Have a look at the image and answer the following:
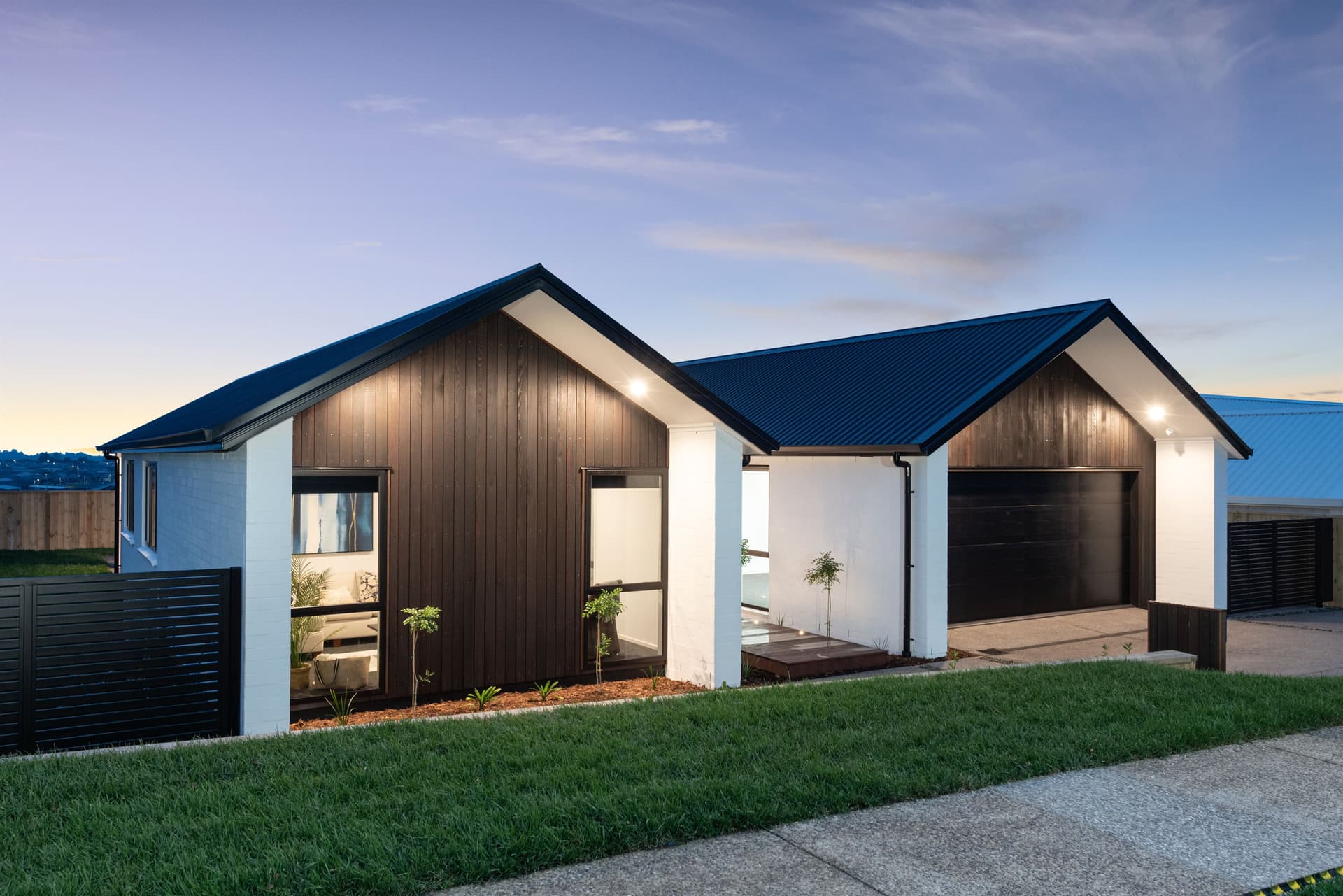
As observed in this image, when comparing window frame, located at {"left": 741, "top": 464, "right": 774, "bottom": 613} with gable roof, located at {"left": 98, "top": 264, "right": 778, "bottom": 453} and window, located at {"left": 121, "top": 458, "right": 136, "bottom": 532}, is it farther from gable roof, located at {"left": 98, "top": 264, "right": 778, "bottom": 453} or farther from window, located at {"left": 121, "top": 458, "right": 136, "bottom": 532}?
window, located at {"left": 121, "top": 458, "right": 136, "bottom": 532}

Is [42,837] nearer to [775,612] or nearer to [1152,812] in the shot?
[1152,812]

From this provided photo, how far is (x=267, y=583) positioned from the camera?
796 cm

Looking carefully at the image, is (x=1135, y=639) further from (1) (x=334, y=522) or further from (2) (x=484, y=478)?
(1) (x=334, y=522)

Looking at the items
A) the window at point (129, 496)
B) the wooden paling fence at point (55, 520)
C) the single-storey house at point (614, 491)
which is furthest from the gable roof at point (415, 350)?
the wooden paling fence at point (55, 520)

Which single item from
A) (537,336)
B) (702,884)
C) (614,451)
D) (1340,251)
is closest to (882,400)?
(614,451)

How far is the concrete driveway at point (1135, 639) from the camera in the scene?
1224 cm

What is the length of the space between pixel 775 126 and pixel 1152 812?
13679mm

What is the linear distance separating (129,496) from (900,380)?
14614 mm

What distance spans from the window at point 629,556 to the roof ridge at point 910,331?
24.9 feet

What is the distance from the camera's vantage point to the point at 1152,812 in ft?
17.9

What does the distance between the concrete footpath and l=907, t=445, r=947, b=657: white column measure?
6015 mm

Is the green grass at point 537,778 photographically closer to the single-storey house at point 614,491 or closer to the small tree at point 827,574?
the single-storey house at point 614,491

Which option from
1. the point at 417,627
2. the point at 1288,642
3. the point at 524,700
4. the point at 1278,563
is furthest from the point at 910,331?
the point at 417,627

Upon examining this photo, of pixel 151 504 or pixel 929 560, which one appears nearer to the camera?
pixel 929 560
